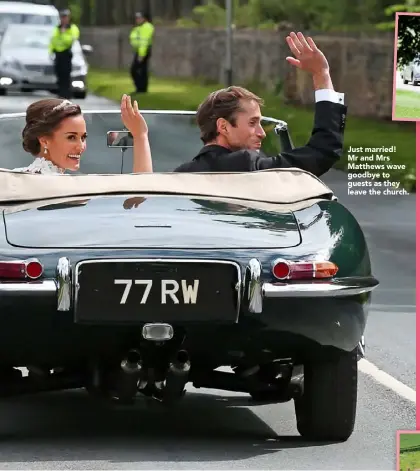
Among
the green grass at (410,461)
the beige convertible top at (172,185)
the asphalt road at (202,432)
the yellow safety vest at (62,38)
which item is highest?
the beige convertible top at (172,185)

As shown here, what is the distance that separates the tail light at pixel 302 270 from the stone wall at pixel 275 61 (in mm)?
25067

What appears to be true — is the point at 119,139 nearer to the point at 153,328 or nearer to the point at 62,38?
the point at 153,328

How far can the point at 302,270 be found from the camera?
704 cm

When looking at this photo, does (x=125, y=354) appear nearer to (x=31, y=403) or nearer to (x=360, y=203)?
(x=31, y=403)

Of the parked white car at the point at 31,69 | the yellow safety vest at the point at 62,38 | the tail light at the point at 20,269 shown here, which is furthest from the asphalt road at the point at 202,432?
the parked white car at the point at 31,69

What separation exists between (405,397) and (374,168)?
1808 cm

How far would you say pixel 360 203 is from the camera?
20625 mm

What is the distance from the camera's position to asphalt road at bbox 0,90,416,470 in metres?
7.11

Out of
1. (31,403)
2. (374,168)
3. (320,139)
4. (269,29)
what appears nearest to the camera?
(320,139)

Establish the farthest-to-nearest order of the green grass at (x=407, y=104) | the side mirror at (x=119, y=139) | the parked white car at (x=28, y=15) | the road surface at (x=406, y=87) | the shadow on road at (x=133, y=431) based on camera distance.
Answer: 1. the parked white car at (x=28, y=15)
2. the road surface at (x=406, y=87)
3. the green grass at (x=407, y=104)
4. the side mirror at (x=119, y=139)
5. the shadow on road at (x=133, y=431)

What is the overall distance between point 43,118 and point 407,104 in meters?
3.46

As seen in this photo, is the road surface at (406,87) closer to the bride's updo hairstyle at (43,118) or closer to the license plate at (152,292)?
the bride's updo hairstyle at (43,118)

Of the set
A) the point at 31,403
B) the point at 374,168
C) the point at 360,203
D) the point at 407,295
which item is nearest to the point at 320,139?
the point at 31,403

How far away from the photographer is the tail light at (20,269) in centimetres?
690
